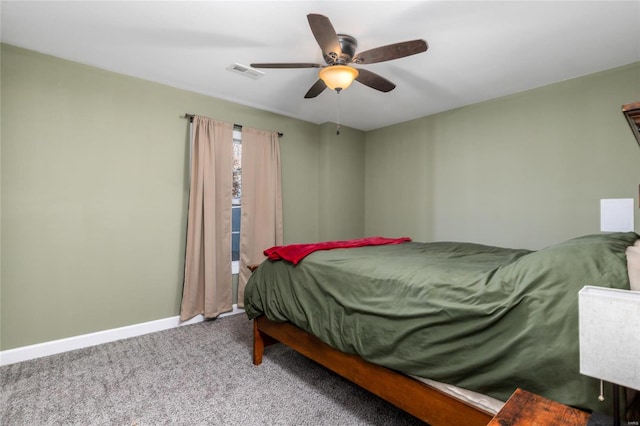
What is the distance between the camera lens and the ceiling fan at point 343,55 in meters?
1.84

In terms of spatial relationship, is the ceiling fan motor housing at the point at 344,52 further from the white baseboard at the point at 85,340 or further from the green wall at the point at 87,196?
the white baseboard at the point at 85,340

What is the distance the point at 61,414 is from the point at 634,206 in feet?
14.7

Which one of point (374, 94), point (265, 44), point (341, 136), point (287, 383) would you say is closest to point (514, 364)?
point (287, 383)

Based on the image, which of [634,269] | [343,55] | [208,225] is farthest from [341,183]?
[634,269]

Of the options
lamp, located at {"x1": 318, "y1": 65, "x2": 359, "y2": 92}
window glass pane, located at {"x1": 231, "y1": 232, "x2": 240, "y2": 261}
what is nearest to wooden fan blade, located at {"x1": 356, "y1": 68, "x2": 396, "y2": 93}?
lamp, located at {"x1": 318, "y1": 65, "x2": 359, "y2": 92}

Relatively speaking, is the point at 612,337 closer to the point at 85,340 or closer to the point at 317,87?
the point at 317,87

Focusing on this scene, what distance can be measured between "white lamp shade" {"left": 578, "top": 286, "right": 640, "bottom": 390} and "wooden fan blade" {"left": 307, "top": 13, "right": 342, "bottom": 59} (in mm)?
1675

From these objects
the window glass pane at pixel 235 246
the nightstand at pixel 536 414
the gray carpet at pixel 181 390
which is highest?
the window glass pane at pixel 235 246

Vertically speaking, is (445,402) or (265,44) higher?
(265,44)

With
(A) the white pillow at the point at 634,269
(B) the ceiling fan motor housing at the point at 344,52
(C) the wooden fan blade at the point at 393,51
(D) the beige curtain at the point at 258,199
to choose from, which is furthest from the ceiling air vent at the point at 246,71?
(A) the white pillow at the point at 634,269

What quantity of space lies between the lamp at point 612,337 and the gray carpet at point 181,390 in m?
1.16

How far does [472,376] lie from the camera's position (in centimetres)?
122

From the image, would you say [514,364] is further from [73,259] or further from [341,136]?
[341,136]

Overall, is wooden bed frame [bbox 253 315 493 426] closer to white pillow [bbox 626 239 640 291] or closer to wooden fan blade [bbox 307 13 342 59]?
white pillow [bbox 626 239 640 291]
